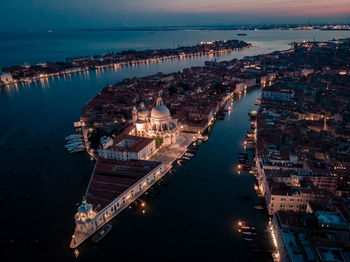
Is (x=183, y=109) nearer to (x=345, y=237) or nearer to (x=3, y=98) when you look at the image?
(x=345, y=237)

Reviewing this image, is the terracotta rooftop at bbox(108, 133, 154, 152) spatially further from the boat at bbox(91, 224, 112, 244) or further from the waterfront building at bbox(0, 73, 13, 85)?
the waterfront building at bbox(0, 73, 13, 85)

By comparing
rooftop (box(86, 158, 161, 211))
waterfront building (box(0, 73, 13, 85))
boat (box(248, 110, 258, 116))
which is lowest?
boat (box(248, 110, 258, 116))

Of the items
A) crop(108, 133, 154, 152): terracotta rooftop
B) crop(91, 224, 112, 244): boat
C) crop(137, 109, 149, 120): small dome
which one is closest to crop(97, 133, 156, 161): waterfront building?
crop(108, 133, 154, 152): terracotta rooftop

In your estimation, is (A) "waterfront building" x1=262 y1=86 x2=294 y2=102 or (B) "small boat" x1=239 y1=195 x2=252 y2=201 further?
(A) "waterfront building" x1=262 y1=86 x2=294 y2=102

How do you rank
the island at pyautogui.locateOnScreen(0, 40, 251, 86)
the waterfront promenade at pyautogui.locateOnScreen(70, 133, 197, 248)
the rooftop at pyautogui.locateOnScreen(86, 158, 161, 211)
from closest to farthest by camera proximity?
the waterfront promenade at pyautogui.locateOnScreen(70, 133, 197, 248) < the rooftop at pyautogui.locateOnScreen(86, 158, 161, 211) < the island at pyautogui.locateOnScreen(0, 40, 251, 86)

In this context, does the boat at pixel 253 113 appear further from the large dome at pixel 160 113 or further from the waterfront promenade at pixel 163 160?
the large dome at pixel 160 113

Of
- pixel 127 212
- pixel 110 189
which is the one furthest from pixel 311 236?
pixel 110 189

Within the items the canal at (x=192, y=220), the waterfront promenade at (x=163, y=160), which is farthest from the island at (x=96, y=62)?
the canal at (x=192, y=220)

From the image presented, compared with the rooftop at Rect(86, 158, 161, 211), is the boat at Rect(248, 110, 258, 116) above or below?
below
